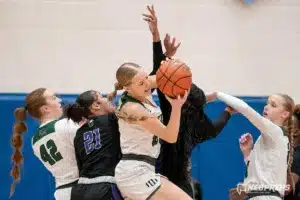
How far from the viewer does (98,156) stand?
13.4 feet

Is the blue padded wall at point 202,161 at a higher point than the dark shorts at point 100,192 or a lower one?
lower

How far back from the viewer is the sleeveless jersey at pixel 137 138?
3.76 meters

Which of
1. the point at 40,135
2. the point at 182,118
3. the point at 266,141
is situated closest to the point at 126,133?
the point at 182,118

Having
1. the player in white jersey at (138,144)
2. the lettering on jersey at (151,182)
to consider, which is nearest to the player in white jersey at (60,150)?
the player in white jersey at (138,144)

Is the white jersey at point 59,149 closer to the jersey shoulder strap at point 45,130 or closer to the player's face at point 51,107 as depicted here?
the jersey shoulder strap at point 45,130

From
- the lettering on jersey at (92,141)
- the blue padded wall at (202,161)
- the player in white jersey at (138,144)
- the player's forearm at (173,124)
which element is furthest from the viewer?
the blue padded wall at (202,161)

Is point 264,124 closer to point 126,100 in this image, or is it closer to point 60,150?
point 126,100

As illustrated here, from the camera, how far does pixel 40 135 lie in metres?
4.35

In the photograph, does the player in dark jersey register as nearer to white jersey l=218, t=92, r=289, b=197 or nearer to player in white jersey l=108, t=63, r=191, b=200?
player in white jersey l=108, t=63, r=191, b=200

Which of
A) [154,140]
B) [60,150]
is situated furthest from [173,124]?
[60,150]

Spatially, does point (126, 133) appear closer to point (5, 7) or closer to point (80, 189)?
point (80, 189)

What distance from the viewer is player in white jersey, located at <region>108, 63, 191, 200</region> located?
3.66 m

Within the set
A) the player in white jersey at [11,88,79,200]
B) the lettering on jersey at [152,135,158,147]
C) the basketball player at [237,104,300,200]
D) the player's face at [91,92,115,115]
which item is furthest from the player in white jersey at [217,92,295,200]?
the player in white jersey at [11,88,79,200]

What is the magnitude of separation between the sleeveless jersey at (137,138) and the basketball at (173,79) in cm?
34
